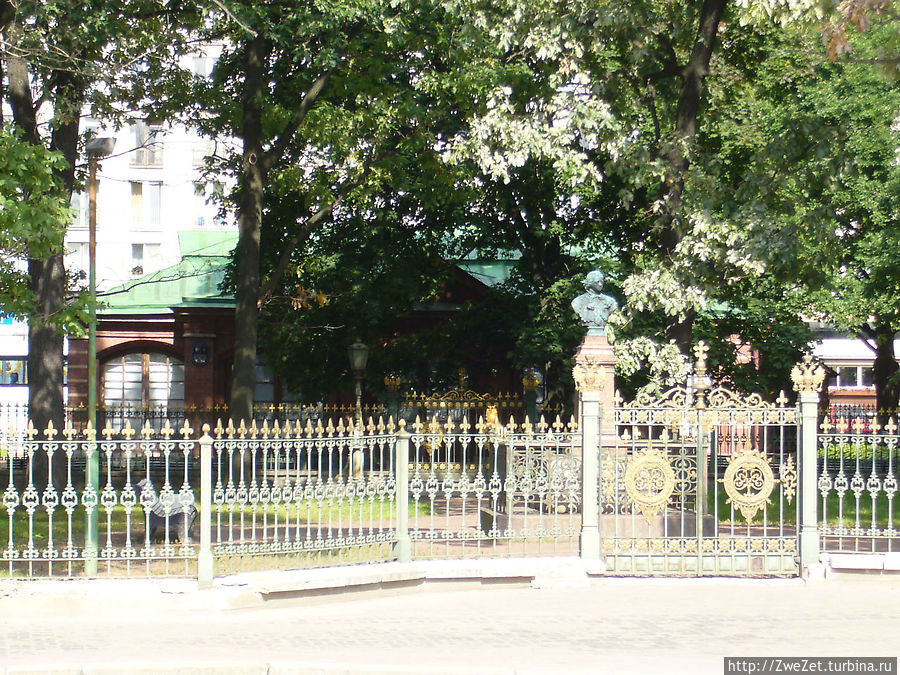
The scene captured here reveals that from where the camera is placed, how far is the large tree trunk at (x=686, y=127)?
60.8 ft

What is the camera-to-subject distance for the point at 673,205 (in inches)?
731

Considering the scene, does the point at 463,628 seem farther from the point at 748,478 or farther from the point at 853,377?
the point at 853,377

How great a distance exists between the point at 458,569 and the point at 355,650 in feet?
10.2

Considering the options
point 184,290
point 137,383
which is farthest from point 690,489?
point 137,383

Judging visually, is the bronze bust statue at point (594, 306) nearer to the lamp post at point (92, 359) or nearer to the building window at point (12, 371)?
the lamp post at point (92, 359)

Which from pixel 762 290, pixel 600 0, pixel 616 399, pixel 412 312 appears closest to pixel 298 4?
pixel 600 0

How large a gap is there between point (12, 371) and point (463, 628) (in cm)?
Answer: 4128

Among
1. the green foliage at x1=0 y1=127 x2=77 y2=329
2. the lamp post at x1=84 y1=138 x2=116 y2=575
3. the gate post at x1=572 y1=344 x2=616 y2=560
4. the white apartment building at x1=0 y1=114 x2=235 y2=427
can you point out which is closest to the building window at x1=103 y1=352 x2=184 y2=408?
the white apartment building at x1=0 y1=114 x2=235 y2=427

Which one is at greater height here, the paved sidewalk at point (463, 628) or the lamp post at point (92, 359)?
the lamp post at point (92, 359)

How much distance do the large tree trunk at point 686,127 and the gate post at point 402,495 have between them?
24.5ft

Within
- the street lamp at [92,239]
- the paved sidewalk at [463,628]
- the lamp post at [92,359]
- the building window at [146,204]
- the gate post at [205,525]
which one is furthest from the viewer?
the building window at [146,204]

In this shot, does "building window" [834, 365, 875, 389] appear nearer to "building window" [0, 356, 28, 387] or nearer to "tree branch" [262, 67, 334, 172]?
"building window" [0, 356, 28, 387]

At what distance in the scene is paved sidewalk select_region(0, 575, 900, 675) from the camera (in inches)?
353

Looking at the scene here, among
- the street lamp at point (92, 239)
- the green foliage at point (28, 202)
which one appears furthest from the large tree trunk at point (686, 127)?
the green foliage at point (28, 202)
